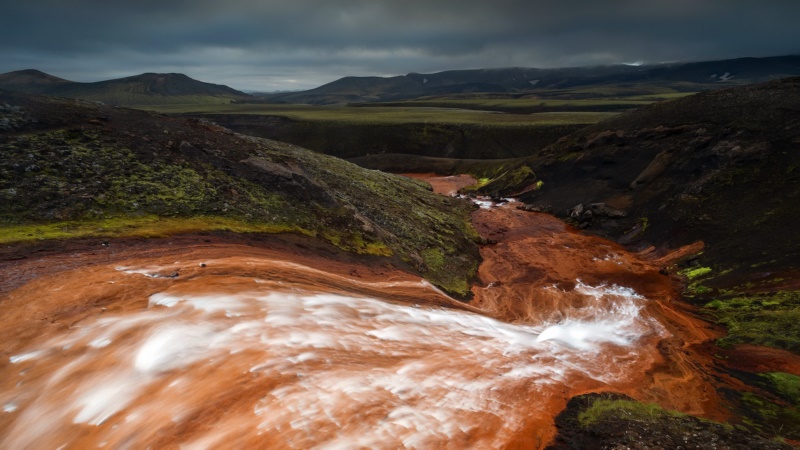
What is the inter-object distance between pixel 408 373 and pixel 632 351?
9.40 m

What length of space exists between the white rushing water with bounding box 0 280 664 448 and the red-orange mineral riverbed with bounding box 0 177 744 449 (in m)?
0.04

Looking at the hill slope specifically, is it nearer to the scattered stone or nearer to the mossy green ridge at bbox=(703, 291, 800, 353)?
the scattered stone

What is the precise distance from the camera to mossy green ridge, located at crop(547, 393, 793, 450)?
8594mm

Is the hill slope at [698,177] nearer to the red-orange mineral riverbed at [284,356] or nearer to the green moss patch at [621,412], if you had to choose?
the red-orange mineral riverbed at [284,356]

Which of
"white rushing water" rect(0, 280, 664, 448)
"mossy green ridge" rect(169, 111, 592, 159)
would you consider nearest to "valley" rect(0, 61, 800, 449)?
"white rushing water" rect(0, 280, 664, 448)

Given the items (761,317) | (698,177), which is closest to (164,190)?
(761,317)

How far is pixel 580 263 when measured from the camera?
26578mm

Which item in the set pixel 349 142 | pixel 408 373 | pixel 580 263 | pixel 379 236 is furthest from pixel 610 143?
pixel 349 142

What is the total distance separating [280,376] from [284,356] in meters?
0.79

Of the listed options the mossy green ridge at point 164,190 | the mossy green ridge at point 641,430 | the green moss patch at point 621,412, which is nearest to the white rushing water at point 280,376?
the mossy green ridge at point 641,430

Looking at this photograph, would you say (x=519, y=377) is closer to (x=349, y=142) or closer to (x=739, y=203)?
(x=739, y=203)

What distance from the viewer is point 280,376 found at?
9.62m

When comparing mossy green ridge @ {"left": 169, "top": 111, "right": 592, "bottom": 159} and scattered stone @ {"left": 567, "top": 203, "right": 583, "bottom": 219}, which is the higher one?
mossy green ridge @ {"left": 169, "top": 111, "right": 592, "bottom": 159}

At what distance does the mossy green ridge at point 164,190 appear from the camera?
53.7 feet
